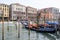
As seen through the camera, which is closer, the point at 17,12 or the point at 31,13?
the point at 31,13

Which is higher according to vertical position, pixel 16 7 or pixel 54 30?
pixel 16 7

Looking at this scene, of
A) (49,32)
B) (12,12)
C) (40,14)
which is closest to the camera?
(49,32)

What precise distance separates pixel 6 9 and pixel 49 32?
6.97m

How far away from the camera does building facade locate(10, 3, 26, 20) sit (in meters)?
12.8

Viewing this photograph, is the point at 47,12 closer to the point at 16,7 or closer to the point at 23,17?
the point at 23,17

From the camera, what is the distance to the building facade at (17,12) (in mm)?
12761

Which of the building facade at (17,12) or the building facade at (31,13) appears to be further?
the building facade at (17,12)

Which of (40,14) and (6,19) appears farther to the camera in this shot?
(6,19)

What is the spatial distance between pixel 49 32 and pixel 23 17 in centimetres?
586

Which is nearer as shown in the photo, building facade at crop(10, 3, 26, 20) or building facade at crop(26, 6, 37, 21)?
building facade at crop(26, 6, 37, 21)

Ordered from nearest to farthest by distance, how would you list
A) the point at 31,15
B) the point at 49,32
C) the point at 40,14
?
the point at 49,32 < the point at 40,14 < the point at 31,15

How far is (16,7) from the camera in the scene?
13.3 metres

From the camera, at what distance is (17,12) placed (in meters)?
13.1

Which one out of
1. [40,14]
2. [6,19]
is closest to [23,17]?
[6,19]
